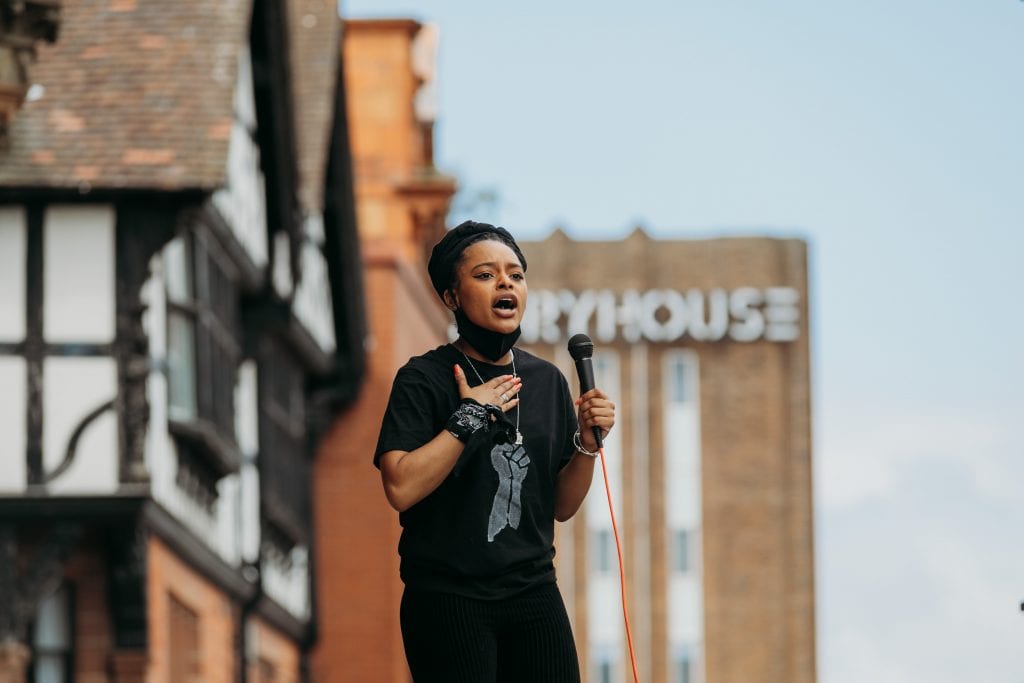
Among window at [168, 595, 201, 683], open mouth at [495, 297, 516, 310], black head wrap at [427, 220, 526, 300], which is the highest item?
black head wrap at [427, 220, 526, 300]

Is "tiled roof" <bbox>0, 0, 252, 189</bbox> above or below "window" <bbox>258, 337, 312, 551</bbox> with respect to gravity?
above

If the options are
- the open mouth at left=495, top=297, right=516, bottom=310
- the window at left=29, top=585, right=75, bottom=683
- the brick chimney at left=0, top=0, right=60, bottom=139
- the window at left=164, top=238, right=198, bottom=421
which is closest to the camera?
the open mouth at left=495, top=297, right=516, bottom=310

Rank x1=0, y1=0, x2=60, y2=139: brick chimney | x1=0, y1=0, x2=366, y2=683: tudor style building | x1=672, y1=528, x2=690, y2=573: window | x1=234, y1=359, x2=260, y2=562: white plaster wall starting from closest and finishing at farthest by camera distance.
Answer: x1=0, y1=0, x2=60, y2=139: brick chimney → x1=0, y1=0, x2=366, y2=683: tudor style building → x1=234, y1=359, x2=260, y2=562: white plaster wall → x1=672, y1=528, x2=690, y2=573: window

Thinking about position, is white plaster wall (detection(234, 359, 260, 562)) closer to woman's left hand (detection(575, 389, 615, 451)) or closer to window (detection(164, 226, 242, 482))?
window (detection(164, 226, 242, 482))

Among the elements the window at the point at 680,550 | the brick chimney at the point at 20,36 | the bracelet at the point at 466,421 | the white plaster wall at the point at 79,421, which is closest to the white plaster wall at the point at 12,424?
the white plaster wall at the point at 79,421

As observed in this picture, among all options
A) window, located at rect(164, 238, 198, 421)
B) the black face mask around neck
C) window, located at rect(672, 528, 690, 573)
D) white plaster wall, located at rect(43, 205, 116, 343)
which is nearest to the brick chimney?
white plaster wall, located at rect(43, 205, 116, 343)

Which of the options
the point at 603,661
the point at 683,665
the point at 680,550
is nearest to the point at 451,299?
the point at 683,665

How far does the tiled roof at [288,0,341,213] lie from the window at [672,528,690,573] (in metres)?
33.8

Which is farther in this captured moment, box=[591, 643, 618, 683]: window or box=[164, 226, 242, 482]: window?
box=[591, 643, 618, 683]: window

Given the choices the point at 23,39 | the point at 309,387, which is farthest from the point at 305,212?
the point at 23,39

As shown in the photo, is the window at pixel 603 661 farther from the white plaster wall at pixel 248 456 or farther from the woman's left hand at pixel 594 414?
the woman's left hand at pixel 594 414

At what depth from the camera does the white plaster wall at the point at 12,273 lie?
69.5ft

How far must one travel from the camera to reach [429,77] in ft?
128

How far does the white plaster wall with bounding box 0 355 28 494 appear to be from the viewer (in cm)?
2105
